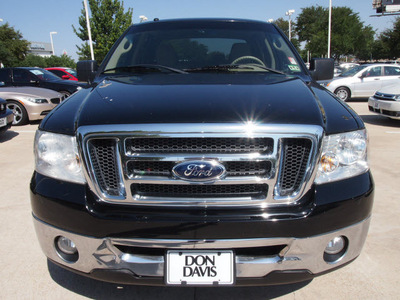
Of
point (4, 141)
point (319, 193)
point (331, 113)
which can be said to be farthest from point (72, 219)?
point (4, 141)

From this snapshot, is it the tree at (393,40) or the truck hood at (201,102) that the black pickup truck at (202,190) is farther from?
the tree at (393,40)

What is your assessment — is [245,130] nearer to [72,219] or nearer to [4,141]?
[72,219]

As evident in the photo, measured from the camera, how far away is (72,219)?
1758 millimetres

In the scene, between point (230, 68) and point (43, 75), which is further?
point (43, 75)

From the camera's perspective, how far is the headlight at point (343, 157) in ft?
5.89

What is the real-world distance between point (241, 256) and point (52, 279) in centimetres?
140

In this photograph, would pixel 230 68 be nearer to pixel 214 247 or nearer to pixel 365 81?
pixel 214 247

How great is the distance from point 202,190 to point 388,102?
788 centimetres

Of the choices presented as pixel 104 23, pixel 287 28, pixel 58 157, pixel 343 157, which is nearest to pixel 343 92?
pixel 343 157

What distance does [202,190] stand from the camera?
1734 mm

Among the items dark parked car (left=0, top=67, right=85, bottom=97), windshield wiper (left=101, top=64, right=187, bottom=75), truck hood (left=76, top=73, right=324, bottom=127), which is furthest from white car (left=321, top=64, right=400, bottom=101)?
truck hood (left=76, top=73, right=324, bottom=127)

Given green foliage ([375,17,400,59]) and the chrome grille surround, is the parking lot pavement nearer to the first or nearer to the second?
the chrome grille surround

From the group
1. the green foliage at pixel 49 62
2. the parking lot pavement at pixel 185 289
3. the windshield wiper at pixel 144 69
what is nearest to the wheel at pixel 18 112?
the parking lot pavement at pixel 185 289

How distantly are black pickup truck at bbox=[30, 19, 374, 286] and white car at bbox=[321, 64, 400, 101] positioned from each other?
478 inches
